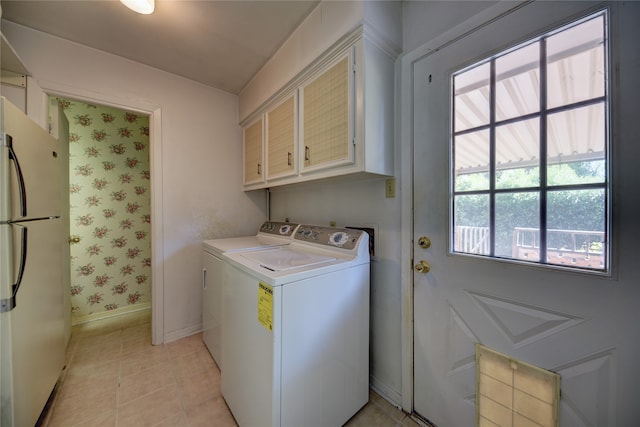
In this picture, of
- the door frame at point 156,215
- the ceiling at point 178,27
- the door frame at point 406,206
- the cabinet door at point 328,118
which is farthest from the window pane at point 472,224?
the door frame at point 156,215

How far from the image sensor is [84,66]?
1.78 m

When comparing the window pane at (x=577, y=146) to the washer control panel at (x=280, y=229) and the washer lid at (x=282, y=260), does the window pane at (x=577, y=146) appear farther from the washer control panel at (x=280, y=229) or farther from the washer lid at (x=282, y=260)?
the washer control panel at (x=280, y=229)

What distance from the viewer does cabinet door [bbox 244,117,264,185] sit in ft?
7.13

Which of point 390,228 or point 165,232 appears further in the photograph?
point 165,232

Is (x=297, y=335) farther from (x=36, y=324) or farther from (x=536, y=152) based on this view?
(x=36, y=324)

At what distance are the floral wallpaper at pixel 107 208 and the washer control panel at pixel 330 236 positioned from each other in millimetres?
2179

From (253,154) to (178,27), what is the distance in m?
1.04

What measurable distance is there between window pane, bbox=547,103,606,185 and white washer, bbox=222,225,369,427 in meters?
0.90

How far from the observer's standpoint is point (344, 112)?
4.25 feet

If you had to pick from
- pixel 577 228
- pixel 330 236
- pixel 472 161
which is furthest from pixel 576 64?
pixel 330 236

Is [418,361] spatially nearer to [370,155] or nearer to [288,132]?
[370,155]

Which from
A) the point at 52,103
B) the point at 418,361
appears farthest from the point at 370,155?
the point at 52,103

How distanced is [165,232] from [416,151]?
218cm

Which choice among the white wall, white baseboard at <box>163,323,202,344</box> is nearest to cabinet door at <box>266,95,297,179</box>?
the white wall
